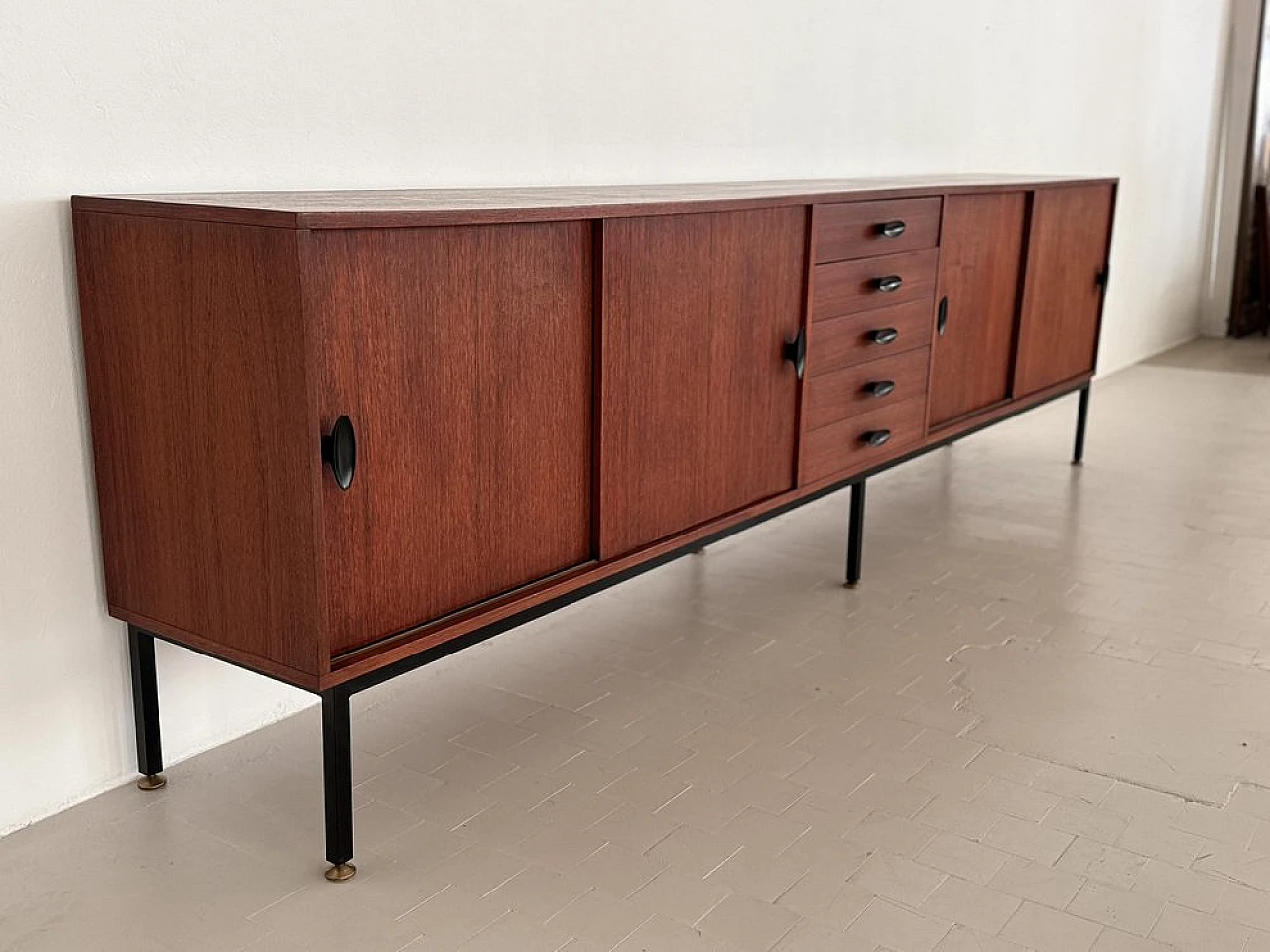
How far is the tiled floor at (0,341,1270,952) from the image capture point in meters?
1.89

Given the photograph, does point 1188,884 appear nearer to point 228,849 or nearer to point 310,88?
point 228,849

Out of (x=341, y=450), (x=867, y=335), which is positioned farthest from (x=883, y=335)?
(x=341, y=450)

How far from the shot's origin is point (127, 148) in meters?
2.11

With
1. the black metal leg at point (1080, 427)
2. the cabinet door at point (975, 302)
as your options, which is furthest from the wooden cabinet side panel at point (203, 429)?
the black metal leg at point (1080, 427)

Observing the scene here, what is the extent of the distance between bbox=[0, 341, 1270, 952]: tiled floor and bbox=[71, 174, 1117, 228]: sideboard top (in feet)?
3.21

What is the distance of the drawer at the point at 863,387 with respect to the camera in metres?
2.96

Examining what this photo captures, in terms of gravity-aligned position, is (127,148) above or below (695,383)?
above

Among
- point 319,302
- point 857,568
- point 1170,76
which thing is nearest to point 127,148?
point 319,302

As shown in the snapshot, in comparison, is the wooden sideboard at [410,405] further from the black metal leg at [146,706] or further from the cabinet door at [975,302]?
the cabinet door at [975,302]

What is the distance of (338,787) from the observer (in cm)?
196

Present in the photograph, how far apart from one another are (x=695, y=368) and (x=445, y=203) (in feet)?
2.12

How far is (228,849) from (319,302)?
90 cm

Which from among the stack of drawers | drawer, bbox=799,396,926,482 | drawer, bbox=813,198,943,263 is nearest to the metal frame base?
drawer, bbox=799,396,926,482

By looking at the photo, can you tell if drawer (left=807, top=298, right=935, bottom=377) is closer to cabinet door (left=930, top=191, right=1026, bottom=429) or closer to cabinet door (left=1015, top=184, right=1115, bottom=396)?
cabinet door (left=930, top=191, right=1026, bottom=429)
